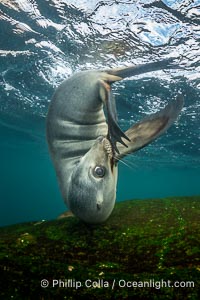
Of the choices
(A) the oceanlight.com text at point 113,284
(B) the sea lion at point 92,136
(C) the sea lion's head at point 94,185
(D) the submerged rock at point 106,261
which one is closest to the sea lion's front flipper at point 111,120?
(B) the sea lion at point 92,136

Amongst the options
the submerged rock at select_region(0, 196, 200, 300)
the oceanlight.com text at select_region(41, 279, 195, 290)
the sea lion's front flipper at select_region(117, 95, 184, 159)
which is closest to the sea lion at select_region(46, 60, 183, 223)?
the sea lion's front flipper at select_region(117, 95, 184, 159)

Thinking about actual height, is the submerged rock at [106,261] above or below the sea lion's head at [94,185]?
below

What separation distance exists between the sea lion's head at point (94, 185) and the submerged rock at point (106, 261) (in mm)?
427

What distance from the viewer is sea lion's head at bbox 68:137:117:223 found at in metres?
4.04

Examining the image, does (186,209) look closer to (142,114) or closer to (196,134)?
(142,114)

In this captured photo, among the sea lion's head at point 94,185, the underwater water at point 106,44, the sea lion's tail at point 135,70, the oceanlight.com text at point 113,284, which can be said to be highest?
the underwater water at point 106,44

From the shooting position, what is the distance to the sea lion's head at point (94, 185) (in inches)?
159

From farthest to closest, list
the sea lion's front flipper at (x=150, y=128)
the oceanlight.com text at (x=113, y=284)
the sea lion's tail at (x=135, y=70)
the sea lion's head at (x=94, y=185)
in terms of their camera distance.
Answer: the sea lion's tail at (x=135, y=70)
the sea lion's front flipper at (x=150, y=128)
the sea lion's head at (x=94, y=185)
the oceanlight.com text at (x=113, y=284)

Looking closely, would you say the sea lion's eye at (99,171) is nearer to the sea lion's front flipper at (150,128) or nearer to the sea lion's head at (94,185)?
the sea lion's head at (94,185)

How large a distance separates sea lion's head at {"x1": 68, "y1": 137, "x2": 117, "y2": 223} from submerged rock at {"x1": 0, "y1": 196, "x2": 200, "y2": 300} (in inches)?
16.8

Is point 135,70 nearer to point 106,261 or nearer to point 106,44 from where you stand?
point 106,261

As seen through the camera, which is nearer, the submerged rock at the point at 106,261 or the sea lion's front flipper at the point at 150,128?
the submerged rock at the point at 106,261

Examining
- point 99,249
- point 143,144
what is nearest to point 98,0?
point 143,144

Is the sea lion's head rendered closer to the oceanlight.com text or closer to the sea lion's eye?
the sea lion's eye
